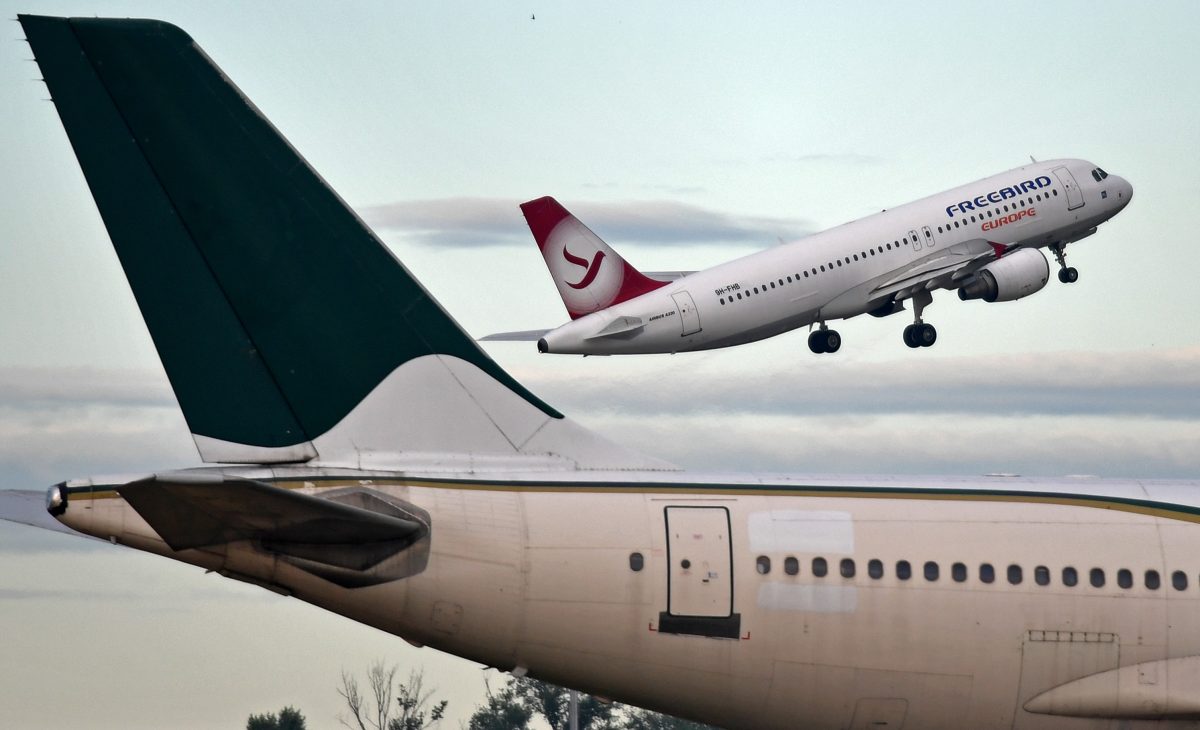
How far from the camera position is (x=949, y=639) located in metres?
20.2

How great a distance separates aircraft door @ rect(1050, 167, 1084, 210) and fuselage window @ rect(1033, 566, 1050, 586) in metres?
41.2

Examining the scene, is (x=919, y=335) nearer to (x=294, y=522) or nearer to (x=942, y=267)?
(x=942, y=267)

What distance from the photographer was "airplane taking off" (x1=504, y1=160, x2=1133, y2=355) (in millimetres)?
52344

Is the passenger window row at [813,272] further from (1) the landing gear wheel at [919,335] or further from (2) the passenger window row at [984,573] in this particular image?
(2) the passenger window row at [984,573]

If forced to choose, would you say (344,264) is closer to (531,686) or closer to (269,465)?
(269,465)

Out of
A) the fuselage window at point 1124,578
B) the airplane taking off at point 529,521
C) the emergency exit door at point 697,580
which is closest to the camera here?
the airplane taking off at point 529,521

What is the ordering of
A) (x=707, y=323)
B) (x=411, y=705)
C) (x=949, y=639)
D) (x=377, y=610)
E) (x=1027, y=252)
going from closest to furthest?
(x=377, y=610)
(x=949, y=639)
(x=411, y=705)
(x=707, y=323)
(x=1027, y=252)

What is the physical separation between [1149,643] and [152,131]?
13.0m

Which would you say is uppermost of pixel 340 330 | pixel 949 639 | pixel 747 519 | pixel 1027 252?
pixel 1027 252

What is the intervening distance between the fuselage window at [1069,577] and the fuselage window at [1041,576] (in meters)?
0.21

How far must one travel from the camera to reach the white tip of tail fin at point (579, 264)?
5353cm

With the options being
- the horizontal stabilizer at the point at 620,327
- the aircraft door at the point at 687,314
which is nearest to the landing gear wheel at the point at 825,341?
the aircraft door at the point at 687,314

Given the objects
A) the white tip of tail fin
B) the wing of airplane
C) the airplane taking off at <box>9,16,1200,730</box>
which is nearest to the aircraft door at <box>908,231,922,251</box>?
the wing of airplane

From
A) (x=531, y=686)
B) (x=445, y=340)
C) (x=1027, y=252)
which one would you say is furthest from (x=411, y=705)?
(x=445, y=340)
